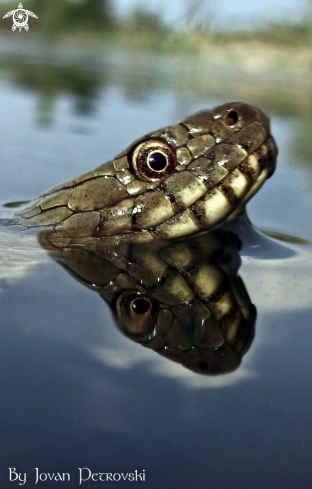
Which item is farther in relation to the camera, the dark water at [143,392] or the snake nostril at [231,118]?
the snake nostril at [231,118]

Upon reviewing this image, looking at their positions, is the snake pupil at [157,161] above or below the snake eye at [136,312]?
above

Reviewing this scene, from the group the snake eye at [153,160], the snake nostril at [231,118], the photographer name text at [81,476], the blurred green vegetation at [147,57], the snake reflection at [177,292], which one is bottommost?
the blurred green vegetation at [147,57]

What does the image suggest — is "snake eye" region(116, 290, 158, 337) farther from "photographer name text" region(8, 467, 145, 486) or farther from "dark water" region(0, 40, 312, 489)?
"photographer name text" region(8, 467, 145, 486)

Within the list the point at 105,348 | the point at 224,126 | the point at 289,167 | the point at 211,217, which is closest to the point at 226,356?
the point at 105,348

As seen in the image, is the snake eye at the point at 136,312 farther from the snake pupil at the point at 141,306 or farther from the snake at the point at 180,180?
the snake at the point at 180,180

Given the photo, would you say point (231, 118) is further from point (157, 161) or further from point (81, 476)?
point (81, 476)

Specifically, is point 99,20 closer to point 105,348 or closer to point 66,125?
point 66,125

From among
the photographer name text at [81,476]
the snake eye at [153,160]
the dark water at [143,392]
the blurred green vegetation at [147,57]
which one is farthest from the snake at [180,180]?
the blurred green vegetation at [147,57]

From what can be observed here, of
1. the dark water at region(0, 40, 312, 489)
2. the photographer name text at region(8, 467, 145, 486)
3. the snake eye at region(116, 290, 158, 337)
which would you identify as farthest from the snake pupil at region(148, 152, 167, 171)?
the photographer name text at region(8, 467, 145, 486)
